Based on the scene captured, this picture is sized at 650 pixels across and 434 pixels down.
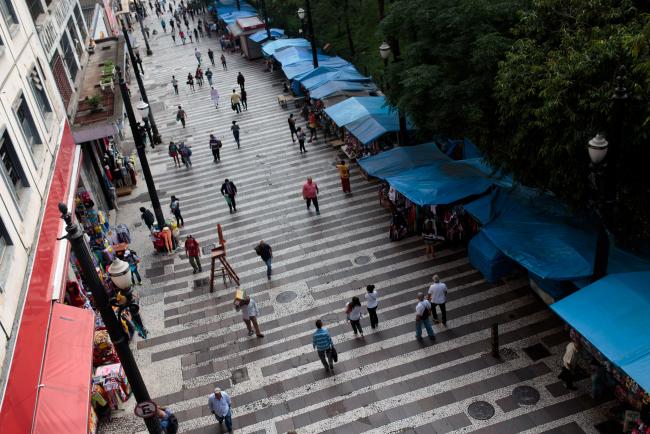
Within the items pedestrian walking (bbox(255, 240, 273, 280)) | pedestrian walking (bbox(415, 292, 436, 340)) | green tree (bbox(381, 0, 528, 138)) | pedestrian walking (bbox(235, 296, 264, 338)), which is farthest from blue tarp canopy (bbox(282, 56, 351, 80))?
pedestrian walking (bbox(415, 292, 436, 340))

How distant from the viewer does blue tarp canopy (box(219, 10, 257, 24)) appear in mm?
51744

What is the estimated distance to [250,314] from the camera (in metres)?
15.0

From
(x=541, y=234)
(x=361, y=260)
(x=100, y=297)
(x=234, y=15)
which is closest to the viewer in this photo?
(x=100, y=297)

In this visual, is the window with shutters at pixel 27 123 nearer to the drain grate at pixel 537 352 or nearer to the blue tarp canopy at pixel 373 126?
the blue tarp canopy at pixel 373 126

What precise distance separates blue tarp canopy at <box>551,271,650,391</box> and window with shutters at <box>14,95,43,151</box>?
14.0 metres

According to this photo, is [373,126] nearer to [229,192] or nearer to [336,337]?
[229,192]

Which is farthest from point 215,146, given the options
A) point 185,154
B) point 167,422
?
point 167,422

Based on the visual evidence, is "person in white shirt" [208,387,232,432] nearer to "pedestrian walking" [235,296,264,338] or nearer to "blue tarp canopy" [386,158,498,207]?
"pedestrian walking" [235,296,264,338]

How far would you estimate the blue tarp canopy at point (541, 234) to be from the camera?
13.1 metres

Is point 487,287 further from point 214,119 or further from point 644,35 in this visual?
point 214,119

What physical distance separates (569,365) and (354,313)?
197 inches

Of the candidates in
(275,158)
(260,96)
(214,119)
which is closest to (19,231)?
(275,158)

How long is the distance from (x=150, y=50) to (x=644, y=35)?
178 ft

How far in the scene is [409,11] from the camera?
18.2m
